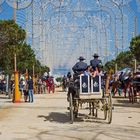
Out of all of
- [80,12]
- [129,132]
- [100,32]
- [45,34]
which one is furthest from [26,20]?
[129,132]

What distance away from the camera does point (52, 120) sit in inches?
703

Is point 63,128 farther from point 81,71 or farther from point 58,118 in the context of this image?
point 58,118

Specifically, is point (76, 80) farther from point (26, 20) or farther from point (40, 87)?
point (40, 87)

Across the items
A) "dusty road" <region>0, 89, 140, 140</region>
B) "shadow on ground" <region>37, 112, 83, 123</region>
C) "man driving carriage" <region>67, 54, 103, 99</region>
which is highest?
"man driving carriage" <region>67, 54, 103, 99</region>

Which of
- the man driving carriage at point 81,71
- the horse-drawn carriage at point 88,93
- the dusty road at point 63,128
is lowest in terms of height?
the dusty road at point 63,128

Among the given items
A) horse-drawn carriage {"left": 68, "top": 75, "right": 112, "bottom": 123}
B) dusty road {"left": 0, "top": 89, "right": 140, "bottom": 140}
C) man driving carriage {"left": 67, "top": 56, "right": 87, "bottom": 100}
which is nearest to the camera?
dusty road {"left": 0, "top": 89, "right": 140, "bottom": 140}

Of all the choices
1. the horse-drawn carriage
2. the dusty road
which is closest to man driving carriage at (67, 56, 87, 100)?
the horse-drawn carriage

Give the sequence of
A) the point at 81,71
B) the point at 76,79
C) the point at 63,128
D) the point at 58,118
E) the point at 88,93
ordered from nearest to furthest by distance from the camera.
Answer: the point at 63,128, the point at 88,93, the point at 76,79, the point at 81,71, the point at 58,118

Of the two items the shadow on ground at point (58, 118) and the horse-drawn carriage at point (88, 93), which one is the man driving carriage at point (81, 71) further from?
the shadow on ground at point (58, 118)

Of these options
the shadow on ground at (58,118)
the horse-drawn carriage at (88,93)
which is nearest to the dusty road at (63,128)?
→ the shadow on ground at (58,118)

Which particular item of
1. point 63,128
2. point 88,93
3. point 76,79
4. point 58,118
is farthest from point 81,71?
point 63,128

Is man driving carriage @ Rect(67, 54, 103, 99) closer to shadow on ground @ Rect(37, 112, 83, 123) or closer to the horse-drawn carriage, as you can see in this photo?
the horse-drawn carriage

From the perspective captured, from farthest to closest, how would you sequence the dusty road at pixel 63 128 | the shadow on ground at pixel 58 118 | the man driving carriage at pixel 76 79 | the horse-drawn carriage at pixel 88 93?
the shadow on ground at pixel 58 118, the man driving carriage at pixel 76 79, the horse-drawn carriage at pixel 88 93, the dusty road at pixel 63 128

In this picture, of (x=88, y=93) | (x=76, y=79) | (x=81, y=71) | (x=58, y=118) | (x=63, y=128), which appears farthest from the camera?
(x=58, y=118)
